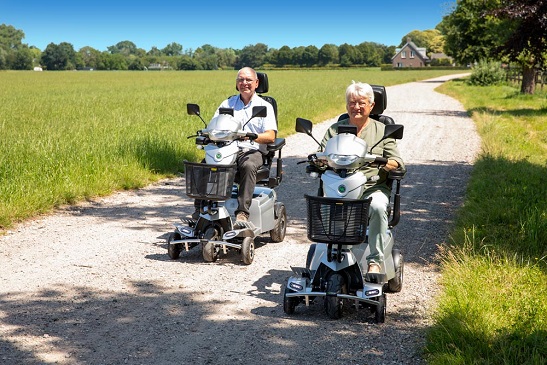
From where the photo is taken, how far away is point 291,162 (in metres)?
13.8

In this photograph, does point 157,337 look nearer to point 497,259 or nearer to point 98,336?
point 98,336

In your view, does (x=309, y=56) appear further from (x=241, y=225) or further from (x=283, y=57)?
(x=241, y=225)

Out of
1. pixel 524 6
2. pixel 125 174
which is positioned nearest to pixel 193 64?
pixel 524 6

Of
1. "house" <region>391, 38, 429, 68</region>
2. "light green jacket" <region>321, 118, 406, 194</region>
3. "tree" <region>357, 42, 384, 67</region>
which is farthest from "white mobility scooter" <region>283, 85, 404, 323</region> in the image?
"tree" <region>357, 42, 384, 67</region>

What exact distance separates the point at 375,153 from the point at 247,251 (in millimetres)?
1700

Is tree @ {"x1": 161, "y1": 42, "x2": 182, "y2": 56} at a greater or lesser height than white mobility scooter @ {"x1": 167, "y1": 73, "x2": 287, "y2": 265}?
greater

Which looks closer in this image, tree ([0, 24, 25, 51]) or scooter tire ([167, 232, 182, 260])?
scooter tire ([167, 232, 182, 260])

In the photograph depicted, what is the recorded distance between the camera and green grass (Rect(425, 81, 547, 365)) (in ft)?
13.9

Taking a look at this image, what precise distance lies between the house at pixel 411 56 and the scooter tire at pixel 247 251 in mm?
151647

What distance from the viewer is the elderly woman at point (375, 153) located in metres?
5.42

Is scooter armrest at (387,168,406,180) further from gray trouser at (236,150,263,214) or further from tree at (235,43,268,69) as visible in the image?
tree at (235,43,268,69)

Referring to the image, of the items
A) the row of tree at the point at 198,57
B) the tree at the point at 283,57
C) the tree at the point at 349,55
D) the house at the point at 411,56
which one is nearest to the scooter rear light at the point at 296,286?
the row of tree at the point at 198,57

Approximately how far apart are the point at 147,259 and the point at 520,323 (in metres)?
3.60

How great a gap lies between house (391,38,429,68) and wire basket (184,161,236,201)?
152 m
